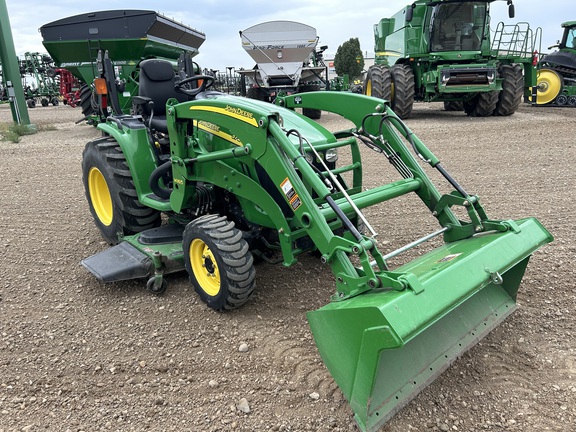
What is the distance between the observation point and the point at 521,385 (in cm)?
242

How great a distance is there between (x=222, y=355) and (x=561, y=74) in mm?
15042

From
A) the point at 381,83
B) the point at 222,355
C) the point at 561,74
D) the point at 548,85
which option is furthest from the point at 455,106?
the point at 222,355

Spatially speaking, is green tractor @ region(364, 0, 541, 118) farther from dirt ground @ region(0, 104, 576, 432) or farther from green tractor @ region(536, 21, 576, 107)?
dirt ground @ region(0, 104, 576, 432)

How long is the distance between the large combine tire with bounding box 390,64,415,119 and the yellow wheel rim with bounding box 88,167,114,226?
900cm

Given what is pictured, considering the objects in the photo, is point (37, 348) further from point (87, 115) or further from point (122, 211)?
point (87, 115)

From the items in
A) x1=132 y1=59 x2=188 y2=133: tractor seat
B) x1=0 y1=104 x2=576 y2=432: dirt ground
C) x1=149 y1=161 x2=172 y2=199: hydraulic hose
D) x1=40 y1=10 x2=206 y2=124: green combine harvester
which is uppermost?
x1=40 y1=10 x2=206 y2=124: green combine harvester

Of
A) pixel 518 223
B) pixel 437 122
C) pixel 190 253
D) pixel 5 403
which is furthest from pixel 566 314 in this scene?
pixel 437 122

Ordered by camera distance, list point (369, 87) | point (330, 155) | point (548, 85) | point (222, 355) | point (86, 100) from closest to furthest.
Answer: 1. point (222, 355)
2. point (330, 155)
3. point (86, 100)
4. point (369, 87)
5. point (548, 85)

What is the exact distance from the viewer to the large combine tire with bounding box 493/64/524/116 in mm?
11789

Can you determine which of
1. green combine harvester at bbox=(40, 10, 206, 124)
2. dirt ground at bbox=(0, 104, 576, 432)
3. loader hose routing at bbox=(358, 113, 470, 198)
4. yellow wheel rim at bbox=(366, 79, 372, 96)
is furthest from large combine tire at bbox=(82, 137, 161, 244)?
yellow wheel rim at bbox=(366, 79, 372, 96)

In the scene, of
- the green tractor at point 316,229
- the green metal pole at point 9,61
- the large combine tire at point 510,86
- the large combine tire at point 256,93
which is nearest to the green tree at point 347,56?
the large combine tire at point 256,93

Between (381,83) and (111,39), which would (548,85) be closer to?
(381,83)

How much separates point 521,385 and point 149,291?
8.12 ft

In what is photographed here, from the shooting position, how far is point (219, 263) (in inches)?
118
